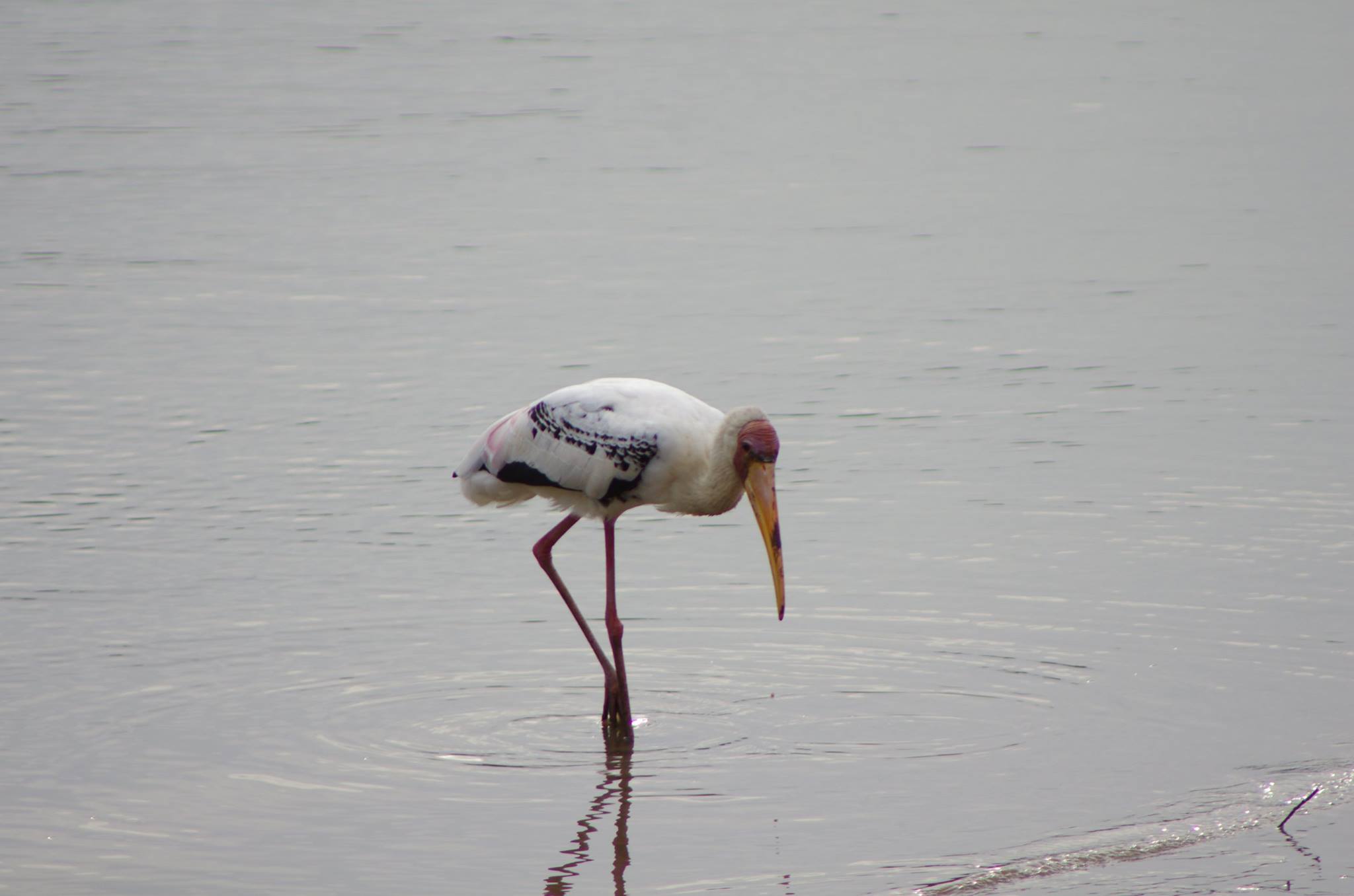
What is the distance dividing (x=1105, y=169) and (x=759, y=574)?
996cm

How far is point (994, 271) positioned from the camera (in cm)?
1435

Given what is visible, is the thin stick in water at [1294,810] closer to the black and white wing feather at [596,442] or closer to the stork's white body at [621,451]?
the stork's white body at [621,451]

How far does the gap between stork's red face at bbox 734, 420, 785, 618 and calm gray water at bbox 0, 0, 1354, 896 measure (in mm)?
527

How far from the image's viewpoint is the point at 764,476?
272 inches

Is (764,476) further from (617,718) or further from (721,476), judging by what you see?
(617,718)

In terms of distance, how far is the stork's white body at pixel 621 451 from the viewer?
7066mm

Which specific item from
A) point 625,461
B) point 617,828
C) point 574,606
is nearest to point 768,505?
point 625,461

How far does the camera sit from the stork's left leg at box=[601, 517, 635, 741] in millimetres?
6887

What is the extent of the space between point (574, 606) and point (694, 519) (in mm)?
2292

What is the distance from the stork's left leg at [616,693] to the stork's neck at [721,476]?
0.41 m

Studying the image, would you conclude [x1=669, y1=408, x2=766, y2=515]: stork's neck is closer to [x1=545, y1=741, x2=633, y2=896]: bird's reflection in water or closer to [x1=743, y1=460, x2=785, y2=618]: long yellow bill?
[x1=743, y1=460, x2=785, y2=618]: long yellow bill

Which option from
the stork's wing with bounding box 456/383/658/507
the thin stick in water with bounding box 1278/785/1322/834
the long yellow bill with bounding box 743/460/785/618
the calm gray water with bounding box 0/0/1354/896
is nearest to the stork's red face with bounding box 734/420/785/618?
the long yellow bill with bounding box 743/460/785/618

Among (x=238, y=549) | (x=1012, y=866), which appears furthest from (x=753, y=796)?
(x=238, y=549)

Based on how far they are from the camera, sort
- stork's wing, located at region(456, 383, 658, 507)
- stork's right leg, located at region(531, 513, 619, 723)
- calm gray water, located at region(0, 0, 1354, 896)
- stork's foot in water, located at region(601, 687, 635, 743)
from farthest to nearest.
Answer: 1. stork's wing, located at region(456, 383, 658, 507)
2. stork's right leg, located at region(531, 513, 619, 723)
3. stork's foot in water, located at region(601, 687, 635, 743)
4. calm gray water, located at region(0, 0, 1354, 896)
